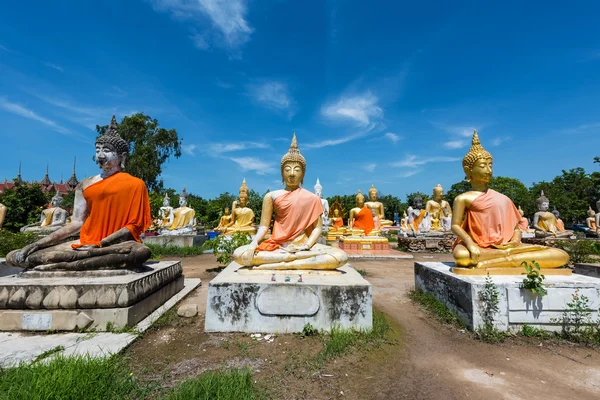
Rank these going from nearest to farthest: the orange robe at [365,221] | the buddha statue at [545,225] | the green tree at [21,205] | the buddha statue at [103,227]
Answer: the buddha statue at [103,227] < the orange robe at [365,221] < the buddha statue at [545,225] < the green tree at [21,205]

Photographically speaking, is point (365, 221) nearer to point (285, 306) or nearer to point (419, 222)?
point (419, 222)

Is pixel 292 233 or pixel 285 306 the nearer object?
pixel 285 306

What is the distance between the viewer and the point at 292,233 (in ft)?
17.6

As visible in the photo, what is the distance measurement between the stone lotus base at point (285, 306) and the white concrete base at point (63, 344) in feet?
3.39

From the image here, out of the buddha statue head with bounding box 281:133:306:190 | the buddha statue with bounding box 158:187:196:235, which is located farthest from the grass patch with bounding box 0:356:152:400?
the buddha statue with bounding box 158:187:196:235

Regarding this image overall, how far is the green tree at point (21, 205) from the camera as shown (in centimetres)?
1777

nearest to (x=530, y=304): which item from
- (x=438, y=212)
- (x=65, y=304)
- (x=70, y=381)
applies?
(x=70, y=381)

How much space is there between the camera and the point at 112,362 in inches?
119

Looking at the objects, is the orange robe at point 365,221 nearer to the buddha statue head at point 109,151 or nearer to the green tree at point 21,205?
the buddha statue head at point 109,151

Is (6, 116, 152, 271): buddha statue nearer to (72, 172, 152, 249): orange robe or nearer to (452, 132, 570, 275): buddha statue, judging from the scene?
(72, 172, 152, 249): orange robe

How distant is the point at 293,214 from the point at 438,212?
13698mm

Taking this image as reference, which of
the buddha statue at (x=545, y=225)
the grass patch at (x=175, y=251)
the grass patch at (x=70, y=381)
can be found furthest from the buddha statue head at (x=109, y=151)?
the buddha statue at (x=545, y=225)

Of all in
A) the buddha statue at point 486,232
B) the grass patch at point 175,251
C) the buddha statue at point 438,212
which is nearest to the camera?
the buddha statue at point 486,232

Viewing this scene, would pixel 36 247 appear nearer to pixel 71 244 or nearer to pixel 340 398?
pixel 71 244
